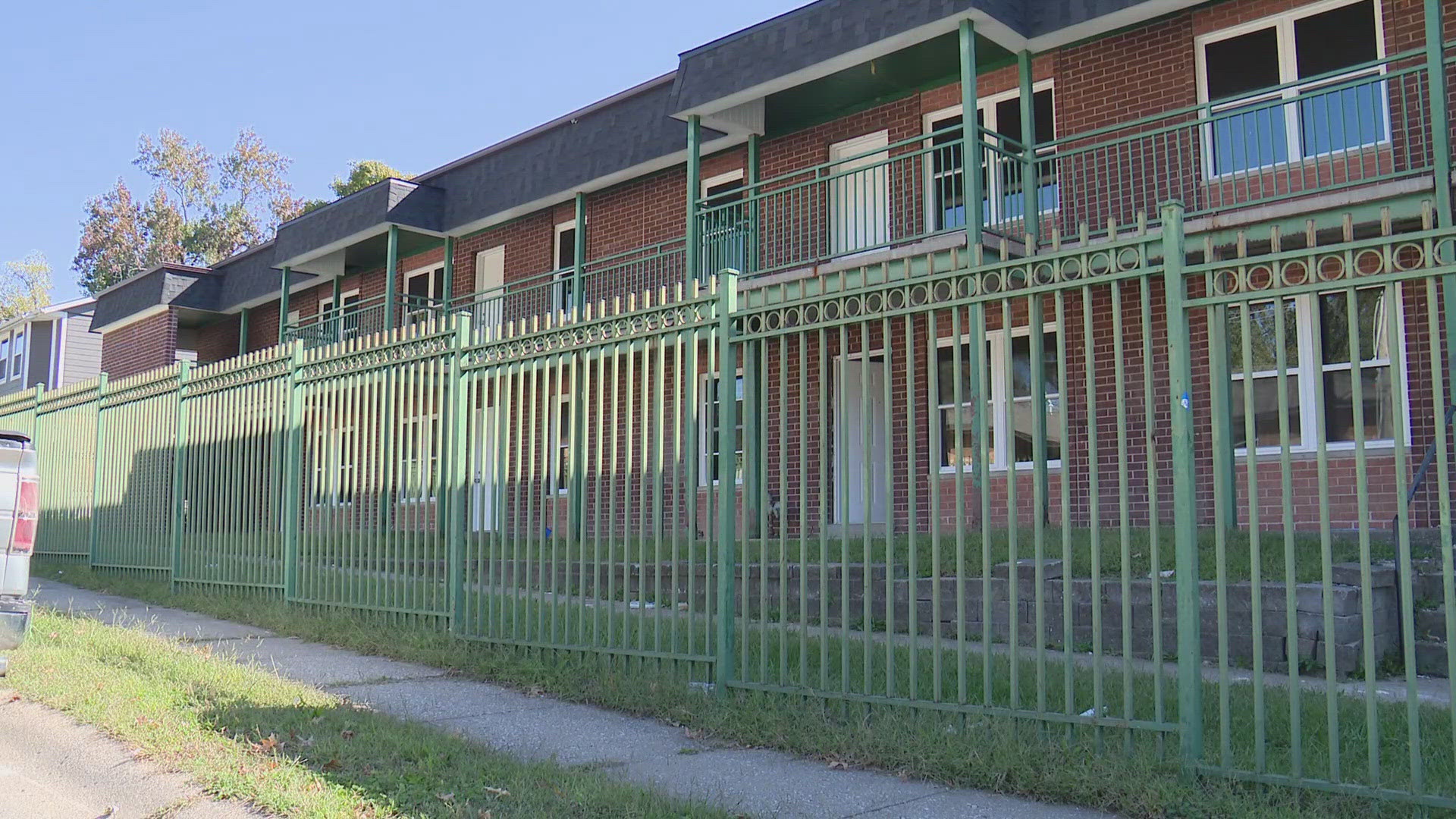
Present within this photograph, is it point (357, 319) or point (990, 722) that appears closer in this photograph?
point (990, 722)

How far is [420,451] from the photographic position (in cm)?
862

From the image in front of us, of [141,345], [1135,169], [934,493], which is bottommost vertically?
[934,493]

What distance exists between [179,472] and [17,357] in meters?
27.9

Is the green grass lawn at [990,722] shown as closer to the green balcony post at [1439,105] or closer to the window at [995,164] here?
the green balcony post at [1439,105]

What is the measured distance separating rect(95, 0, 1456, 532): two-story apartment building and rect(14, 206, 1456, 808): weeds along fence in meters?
0.12

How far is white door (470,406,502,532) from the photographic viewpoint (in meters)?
8.02

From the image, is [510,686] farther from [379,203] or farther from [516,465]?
[379,203]

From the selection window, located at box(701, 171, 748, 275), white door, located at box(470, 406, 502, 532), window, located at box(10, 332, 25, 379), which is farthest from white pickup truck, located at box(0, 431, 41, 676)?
window, located at box(10, 332, 25, 379)

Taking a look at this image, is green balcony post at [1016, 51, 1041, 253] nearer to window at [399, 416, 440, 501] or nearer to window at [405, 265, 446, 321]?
window at [399, 416, 440, 501]

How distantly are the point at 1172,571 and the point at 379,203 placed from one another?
1505 centimetres

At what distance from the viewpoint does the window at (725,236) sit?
14.1 m

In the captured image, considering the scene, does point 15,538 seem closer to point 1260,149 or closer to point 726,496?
point 726,496

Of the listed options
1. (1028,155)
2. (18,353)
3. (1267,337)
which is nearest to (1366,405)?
(1267,337)

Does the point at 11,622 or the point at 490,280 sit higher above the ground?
the point at 490,280
